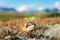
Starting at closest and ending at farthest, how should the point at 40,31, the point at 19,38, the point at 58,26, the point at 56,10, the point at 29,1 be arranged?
1. the point at 19,38
2. the point at 40,31
3. the point at 58,26
4. the point at 29,1
5. the point at 56,10

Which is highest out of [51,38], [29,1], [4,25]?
[29,1]

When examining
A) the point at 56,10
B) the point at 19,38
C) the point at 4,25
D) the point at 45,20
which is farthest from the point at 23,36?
the point at 56,10

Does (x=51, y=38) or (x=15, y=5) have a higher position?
(x=15, y=5)

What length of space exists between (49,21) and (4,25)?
231 centimetres

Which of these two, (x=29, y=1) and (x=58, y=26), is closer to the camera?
(x=58, y=26)

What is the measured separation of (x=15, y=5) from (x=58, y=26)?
2976 millimetres

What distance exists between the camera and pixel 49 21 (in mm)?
8211

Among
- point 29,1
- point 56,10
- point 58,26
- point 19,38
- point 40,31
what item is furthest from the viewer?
point 56,10

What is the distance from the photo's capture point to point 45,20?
8328 mm

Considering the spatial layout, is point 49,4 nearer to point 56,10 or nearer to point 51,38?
point 56,10

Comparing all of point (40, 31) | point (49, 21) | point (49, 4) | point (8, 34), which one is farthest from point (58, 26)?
point (8, 34)

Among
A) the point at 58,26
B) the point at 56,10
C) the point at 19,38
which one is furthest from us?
the point at 56,10

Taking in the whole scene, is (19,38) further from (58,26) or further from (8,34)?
(58,26)

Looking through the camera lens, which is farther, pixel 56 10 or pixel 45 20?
pixel 56 10
